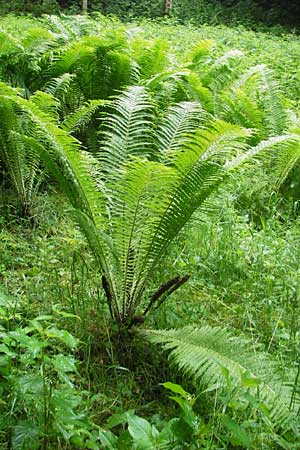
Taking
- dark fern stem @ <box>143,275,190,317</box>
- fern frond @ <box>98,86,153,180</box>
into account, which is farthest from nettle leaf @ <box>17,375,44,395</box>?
fern frond @ <box>98,86,153,180</box>

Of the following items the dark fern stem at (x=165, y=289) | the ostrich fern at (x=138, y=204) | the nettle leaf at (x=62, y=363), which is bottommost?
the dark fern stem at (x=165, y=289)

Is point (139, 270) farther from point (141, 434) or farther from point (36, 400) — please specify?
point (141, 434)

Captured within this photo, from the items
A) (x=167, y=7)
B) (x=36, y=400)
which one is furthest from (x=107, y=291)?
(x=167, y=7)

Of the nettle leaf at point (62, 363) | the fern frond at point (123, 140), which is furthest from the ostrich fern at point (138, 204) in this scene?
the nettle leaf at point (62, 363)

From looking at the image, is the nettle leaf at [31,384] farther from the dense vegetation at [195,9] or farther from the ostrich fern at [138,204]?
the dense vegetation at [195,9]

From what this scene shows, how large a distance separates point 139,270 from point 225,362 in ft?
2.25

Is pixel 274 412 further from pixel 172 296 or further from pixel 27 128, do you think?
pixel 27 128

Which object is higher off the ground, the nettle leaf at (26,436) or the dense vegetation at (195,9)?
the dense vegetation at (195,9)

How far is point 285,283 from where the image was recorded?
3211 millimetres

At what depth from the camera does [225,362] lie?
2.21 m

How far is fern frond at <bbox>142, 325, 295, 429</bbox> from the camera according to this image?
2088 mm

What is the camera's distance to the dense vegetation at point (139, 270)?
1.98m

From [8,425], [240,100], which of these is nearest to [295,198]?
[240,100]

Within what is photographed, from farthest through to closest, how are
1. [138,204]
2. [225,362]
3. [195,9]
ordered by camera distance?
1. [195,9]
2. [138,204]
3. [225,362]
